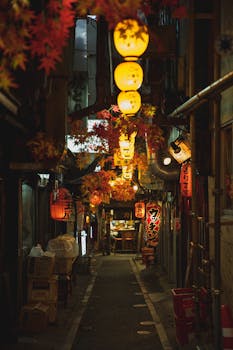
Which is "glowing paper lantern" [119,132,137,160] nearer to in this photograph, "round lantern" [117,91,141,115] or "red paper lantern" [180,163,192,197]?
"red paper lantern" [180,163,192,197]

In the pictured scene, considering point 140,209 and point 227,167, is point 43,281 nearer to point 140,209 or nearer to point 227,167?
point 227,167

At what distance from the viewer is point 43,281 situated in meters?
19.2

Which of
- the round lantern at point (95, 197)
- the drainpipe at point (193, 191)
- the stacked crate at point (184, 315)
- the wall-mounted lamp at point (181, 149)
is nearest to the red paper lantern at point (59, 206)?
the wall-mounted lamp at point (181, 149)

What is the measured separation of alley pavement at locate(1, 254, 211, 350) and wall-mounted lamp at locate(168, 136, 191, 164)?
5.90 metres

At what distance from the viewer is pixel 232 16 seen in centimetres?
1364

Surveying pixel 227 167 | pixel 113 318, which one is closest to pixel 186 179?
pixel 227 167

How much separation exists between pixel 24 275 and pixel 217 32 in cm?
1110

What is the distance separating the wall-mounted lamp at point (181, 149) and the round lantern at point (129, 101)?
5287 mm

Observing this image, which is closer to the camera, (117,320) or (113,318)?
(117,320)

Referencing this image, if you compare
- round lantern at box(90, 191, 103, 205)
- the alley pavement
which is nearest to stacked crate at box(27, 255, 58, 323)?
the alley pavement

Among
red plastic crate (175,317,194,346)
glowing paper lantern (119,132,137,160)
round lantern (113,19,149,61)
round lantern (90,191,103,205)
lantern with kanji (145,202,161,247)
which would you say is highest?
round lantern (113,19,149,61)

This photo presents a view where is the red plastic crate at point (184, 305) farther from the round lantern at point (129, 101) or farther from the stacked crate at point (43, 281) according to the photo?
the stacked crate at point (43, 281)

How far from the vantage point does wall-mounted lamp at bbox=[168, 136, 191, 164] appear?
1950cm

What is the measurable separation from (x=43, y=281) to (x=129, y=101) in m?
8.06
